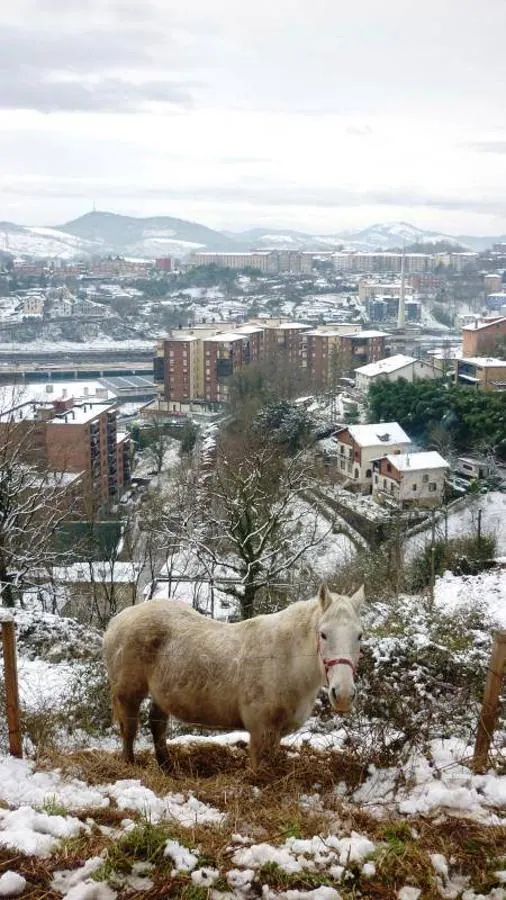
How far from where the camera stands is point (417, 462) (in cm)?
2658

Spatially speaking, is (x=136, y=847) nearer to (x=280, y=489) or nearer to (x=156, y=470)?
(x=280, y=489)

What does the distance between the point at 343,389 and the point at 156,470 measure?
12434 millimetres

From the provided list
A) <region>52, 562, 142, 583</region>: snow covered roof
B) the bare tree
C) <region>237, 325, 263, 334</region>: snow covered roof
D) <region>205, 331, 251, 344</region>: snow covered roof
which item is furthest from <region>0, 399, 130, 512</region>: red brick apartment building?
<region>237, 325, 263, 334</region>: snow covered roof

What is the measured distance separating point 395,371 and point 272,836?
3786 centimetres

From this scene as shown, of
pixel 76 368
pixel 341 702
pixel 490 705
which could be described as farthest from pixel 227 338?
pixel 341 702

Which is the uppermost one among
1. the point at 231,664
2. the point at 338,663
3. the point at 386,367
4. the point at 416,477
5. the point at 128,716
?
the point at 338,663

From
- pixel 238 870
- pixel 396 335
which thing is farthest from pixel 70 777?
pixel 396 335

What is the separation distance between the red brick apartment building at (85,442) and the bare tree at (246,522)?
5497 mm

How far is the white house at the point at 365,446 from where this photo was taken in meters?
28.7

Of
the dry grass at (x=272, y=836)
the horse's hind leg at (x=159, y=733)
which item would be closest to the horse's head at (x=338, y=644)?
the dry grass at (x=272, y=836)

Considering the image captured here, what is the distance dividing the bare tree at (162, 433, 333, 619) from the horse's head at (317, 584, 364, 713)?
817 centimetres

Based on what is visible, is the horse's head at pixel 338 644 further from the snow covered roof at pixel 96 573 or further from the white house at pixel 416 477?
the white house at pixel 416 477

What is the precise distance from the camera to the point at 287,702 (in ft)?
14.4

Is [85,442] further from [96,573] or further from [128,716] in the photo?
[128,716]
